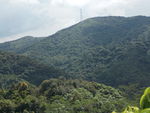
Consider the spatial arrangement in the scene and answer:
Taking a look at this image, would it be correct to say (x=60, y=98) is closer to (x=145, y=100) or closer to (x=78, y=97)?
(x=78, y=97)

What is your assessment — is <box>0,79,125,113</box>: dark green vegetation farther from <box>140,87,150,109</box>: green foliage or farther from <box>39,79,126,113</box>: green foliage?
<box>140,87,150,109</box>: green foliage

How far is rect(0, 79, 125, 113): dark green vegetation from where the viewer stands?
3595 inches

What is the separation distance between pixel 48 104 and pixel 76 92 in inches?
596

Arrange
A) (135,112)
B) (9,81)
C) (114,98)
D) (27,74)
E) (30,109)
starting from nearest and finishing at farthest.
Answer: (135,112)
(30,109)
(114,98)
(9,81)
(27,74)

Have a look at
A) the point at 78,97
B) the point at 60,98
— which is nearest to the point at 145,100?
the point at 60,98

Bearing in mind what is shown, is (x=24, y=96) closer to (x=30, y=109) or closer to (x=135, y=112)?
(x=30, y=109)

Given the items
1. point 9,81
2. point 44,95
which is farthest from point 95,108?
point 9,81

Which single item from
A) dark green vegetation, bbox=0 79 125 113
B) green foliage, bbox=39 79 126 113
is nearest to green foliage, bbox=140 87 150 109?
dark green vegetation, bbox=0 79 125 113

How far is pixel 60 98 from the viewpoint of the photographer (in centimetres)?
10350

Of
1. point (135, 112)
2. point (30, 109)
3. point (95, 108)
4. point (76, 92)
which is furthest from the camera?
point (76, 92)

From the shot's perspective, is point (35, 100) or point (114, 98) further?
point (114, 98)

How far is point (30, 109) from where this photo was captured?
91.4 metres

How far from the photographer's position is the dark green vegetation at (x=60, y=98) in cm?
9131

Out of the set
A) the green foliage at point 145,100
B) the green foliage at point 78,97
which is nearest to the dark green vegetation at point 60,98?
the green foliage at point 78,97
